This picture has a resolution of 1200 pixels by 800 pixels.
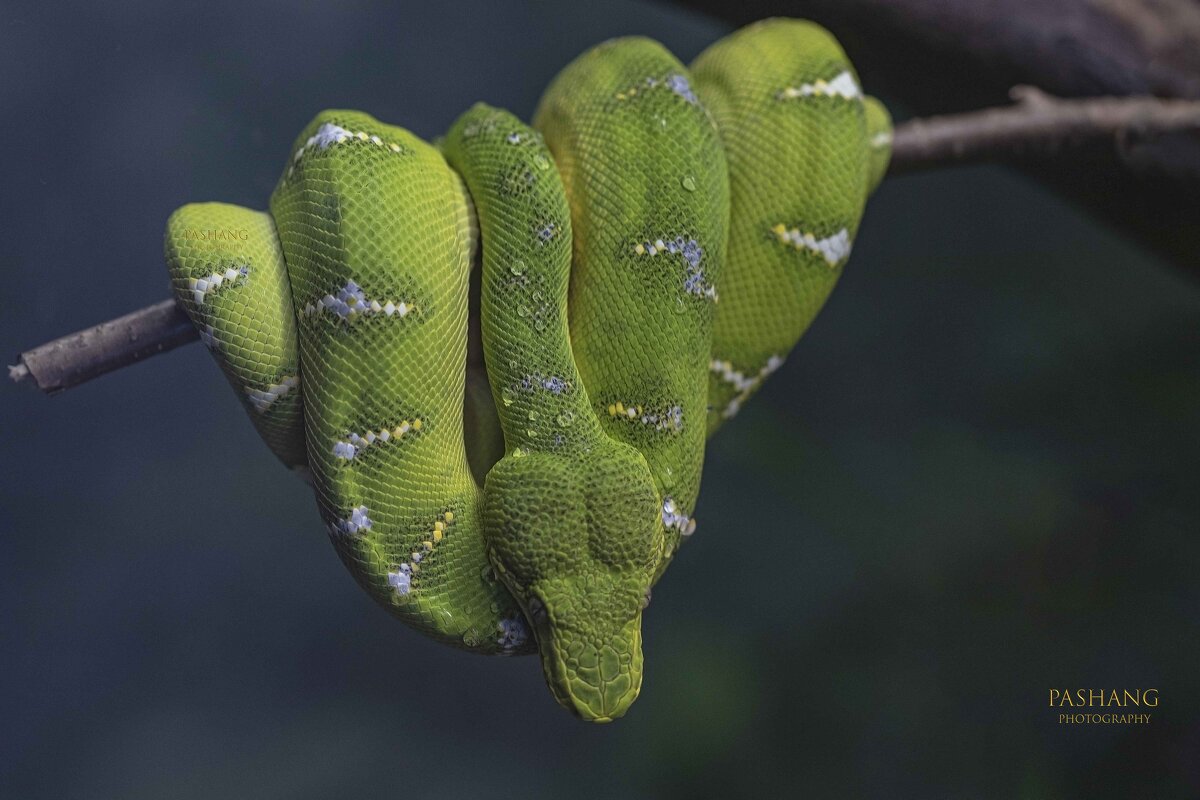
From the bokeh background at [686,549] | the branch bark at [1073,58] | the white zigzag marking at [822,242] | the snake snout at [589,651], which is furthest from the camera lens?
the branch bark at [1073,58]

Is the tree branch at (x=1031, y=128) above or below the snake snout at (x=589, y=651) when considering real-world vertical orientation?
above

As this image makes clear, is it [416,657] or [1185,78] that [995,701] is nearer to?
[416,657]

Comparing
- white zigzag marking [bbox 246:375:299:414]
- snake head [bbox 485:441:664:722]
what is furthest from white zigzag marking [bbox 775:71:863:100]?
white zigzag marking [bbox 246:375:299:414]

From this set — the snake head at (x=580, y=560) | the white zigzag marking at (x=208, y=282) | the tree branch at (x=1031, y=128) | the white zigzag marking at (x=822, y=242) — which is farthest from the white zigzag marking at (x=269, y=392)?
the tree branch at (x=1031, y=128)

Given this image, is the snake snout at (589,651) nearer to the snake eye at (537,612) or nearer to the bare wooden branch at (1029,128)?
the snake eye at (537,612)

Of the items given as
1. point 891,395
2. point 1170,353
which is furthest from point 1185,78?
point 891,395

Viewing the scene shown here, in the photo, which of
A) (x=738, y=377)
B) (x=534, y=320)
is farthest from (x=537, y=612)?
(x=738, y=377)
